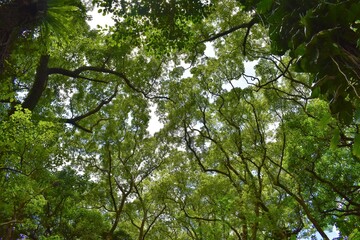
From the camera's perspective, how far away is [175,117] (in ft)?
52.3

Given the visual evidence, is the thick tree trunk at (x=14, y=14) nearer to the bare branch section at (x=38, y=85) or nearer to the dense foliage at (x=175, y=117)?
the dense foliage at (x=175, y=117)

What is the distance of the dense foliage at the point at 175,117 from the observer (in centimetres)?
351

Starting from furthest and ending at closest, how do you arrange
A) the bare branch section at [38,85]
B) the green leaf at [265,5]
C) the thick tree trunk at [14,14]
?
the bare branch section at [38,85] < the thick tree trunk at [14,14] < the green leaf at [265,5]

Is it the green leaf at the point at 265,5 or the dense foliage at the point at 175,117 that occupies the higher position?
the dense foliage at the point at 175,117

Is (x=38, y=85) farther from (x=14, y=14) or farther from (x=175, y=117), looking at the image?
(x=175, y=117)

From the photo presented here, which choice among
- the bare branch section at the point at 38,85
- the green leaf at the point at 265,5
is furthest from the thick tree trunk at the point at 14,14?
the bare branch section at the point at 38,85

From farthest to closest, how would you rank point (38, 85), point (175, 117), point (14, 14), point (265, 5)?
point (175, 117) < point (38, 85) < point (14, 14) < point (265, 5)

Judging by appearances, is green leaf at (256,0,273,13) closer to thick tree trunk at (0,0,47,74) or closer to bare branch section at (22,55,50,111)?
thick tree trunk at (0,0,47,74)

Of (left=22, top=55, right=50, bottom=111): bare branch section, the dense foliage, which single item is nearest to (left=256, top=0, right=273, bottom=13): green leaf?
the dense foliage

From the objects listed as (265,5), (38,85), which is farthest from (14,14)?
(38,85)

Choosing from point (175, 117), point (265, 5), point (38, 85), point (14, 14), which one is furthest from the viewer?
point (175, 117)

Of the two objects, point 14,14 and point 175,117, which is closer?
point 14,14

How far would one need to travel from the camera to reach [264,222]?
37.8 feet

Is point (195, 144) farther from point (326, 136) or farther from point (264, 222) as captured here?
point (326, 136)
